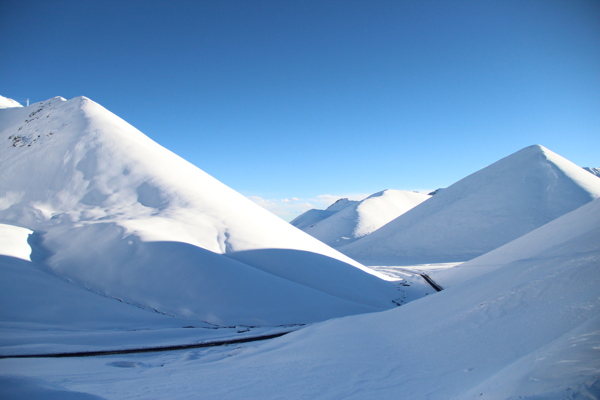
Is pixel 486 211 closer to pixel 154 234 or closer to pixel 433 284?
pixel 433 284

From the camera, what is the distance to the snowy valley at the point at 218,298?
2.92m

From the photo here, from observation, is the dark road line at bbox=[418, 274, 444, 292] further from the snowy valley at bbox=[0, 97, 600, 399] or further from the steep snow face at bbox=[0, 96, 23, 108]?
the steep snow face at bbox=[0, 96, 23, 108]

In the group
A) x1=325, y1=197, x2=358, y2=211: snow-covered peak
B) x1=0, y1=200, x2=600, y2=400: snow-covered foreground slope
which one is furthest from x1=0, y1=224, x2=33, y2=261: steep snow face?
x1=325, y1=197, x2=358, y2=211: snow-covered peak

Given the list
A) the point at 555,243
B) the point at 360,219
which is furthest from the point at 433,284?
the point at 360,219

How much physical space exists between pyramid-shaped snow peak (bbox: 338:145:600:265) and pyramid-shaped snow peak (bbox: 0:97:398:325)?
15.6 meters

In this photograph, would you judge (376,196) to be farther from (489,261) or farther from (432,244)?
(489,261)

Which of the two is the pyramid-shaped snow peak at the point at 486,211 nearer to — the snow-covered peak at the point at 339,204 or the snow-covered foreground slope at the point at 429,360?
the snow-covered foreground slope at the point at 429,360

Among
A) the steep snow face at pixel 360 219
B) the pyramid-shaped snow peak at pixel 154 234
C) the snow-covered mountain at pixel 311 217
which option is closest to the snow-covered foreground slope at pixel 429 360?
the pyramid-shaped snow peak at pixel 154 234

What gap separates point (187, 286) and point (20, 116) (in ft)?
71.2

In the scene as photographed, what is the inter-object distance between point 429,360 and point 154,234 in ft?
30.3

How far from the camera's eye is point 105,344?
532cm

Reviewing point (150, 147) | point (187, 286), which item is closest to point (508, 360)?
point (187, 286)

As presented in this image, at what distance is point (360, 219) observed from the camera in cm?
5122

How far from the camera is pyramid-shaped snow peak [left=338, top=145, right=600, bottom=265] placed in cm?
2631
